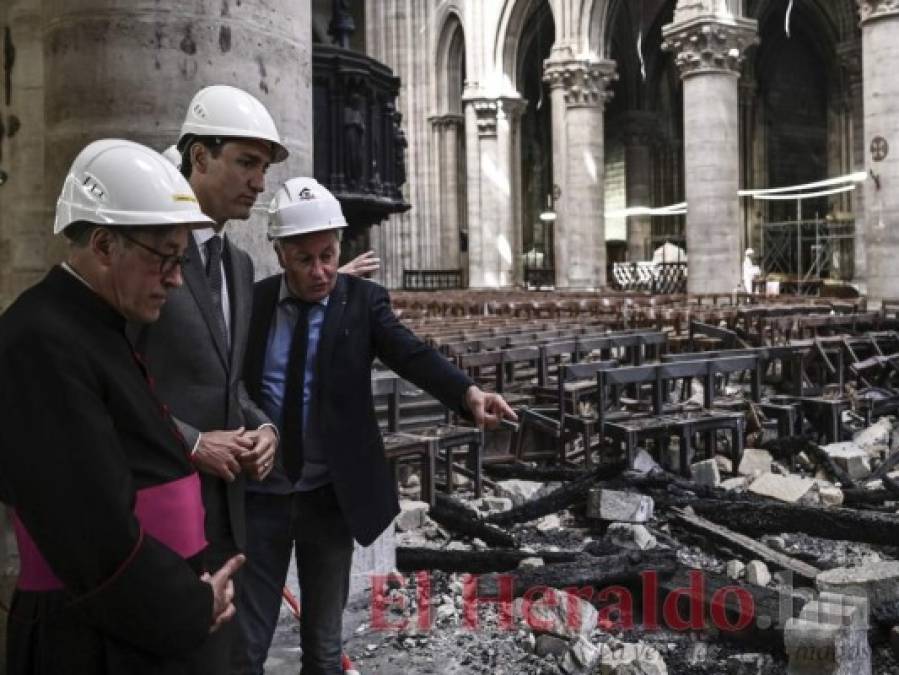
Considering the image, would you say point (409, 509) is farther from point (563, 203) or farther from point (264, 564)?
point (563, 203)

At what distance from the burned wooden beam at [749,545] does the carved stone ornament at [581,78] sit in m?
19.7

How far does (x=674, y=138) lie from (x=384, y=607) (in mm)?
34212

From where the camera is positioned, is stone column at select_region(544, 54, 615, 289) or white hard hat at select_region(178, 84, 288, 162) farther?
stone column at select_region(544, 54, 615, 289)

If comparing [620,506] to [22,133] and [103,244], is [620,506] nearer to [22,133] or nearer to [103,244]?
[22,133]

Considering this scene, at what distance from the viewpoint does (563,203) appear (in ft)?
79.0

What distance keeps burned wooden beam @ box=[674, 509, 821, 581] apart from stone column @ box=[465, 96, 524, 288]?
880 inches

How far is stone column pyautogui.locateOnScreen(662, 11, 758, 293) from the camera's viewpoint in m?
18.5

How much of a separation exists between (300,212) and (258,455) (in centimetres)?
78

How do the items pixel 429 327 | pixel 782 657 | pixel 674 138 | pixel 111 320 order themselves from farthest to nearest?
1. pixel 674 138
2. pixel 429 327
3. pixel 782 657
4. pixel 111 320

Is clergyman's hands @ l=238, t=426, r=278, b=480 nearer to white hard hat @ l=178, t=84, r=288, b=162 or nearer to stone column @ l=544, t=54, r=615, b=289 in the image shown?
white hard hat @ l=178, t=84, r=288, b=162

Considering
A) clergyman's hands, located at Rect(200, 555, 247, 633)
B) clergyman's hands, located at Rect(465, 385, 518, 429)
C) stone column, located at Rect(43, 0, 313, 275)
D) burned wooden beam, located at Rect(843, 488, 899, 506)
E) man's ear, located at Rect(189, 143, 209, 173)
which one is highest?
stone column, located at Rect(43, 0, 313, 275)

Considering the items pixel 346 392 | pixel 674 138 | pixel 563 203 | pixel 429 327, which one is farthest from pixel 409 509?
pixel 674 138

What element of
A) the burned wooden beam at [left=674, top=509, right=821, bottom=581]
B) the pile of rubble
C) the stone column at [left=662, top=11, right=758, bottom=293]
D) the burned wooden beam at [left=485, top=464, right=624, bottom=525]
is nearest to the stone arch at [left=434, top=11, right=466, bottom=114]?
the stone column at [left=662, top=11, right=758, bottom=293]

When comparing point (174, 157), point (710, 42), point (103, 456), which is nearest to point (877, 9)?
point (710, 42)
